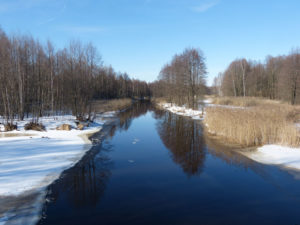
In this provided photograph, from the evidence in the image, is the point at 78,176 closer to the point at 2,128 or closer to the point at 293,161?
the point at 293,161

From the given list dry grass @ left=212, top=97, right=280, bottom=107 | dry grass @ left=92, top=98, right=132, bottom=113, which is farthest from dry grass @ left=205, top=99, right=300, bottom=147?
dry grass @ left=92, top=98, right=132, bottom=113

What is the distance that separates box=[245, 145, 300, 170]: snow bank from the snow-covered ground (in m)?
8.48

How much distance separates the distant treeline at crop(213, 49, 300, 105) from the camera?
2995 centimetres

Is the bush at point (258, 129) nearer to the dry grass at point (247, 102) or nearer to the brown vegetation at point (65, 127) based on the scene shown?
the brown vegetation at point (65, 127)

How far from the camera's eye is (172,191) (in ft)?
19.6

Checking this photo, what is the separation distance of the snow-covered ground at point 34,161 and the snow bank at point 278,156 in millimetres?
8475

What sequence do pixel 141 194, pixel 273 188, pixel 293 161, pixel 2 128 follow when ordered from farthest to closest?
pixel 2 128 < pixel 293 161 < pixel 273 188 < pixel 141 194

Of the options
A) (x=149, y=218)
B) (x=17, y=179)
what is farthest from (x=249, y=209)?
(x=17, y=179)

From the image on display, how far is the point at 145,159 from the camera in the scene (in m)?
A: 9.16

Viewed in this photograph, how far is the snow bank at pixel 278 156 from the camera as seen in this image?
25.9ft

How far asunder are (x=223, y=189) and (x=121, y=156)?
16.9ft

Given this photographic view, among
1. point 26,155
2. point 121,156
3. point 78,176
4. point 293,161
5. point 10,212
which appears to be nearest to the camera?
point 10,212

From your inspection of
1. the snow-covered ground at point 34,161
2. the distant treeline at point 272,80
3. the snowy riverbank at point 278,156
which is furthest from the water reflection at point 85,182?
the distant treeline at point 272,80

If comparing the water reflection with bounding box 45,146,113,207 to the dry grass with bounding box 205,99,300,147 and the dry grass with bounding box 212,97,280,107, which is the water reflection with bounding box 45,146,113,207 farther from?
the dry grass with bounding box 212,97,280,107
